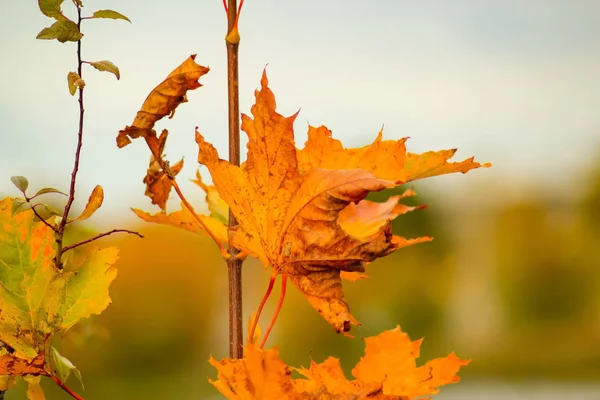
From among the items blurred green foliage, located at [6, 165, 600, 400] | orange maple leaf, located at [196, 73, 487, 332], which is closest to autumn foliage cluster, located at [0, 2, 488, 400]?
orange maple leaf, located at [196, 73, 487, 332]

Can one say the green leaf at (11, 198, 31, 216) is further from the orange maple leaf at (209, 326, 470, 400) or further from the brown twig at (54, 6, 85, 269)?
the orange maple leaf at (209, 326, 470, 400)

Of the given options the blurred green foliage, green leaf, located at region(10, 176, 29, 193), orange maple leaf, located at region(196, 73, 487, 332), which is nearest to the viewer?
orange maple leaf, located at region(196, 73, 487, 332)

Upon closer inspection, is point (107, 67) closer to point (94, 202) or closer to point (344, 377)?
point (94, 202)

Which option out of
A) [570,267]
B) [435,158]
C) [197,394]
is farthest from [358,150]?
[570,267]

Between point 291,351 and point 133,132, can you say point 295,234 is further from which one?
point 291,351

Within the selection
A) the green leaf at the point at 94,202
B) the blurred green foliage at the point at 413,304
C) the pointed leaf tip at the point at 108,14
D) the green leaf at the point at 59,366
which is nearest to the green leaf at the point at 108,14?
the pointed leaf tip at the point at 108,14

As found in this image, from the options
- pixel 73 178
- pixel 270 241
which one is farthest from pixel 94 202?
pixel 270 241
